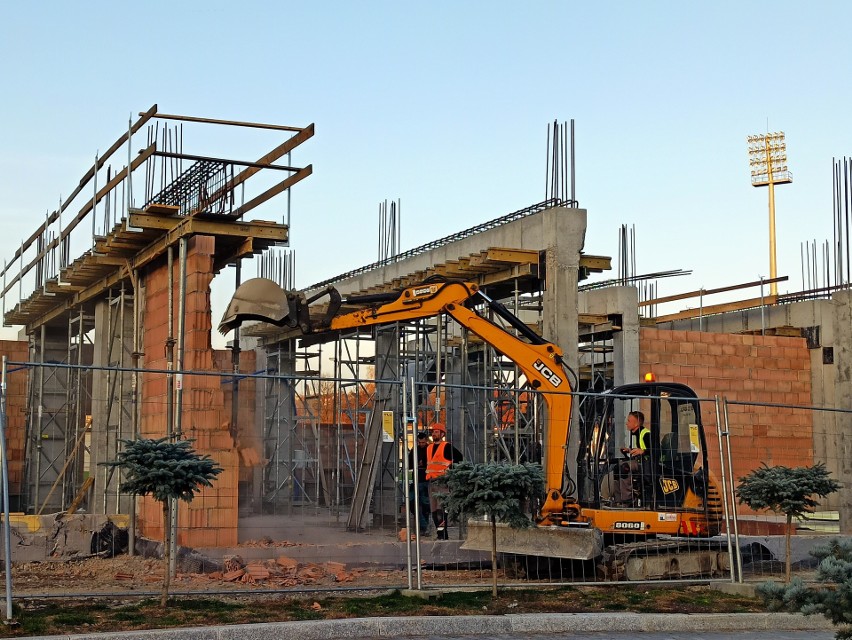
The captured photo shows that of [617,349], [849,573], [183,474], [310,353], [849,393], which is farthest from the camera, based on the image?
[310,353]

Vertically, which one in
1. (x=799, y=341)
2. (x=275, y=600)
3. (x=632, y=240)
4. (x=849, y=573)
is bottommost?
(x=275, y=600)

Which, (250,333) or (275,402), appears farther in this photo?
(250,333)

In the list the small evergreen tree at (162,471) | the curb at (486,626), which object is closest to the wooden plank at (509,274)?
the curb at (486,626)

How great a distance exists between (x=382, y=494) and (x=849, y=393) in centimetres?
1308

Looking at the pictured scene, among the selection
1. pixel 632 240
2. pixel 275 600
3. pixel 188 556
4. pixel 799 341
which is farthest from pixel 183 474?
pixel 632 240

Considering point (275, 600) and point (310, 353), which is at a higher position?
point (310, 353)

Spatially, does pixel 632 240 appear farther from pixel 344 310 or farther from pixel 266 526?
pixel 266 526

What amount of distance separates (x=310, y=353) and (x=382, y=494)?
58.7 ft

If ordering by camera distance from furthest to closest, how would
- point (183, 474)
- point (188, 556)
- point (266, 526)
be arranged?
point (188, 556)
point (266, 526)
point (183, 474)

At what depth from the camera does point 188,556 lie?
11.8 meters

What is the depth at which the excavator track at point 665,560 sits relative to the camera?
12.2 m

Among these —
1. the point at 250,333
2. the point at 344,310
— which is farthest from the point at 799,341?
the point at 250,333

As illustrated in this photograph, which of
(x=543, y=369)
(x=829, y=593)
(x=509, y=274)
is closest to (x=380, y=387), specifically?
(x=509, y=274)

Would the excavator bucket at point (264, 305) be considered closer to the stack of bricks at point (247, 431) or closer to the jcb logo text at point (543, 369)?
the stack of bricks at point (247, 431)
